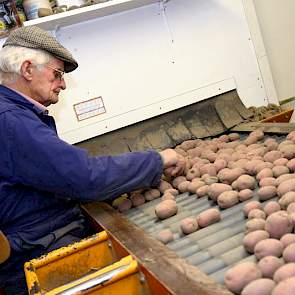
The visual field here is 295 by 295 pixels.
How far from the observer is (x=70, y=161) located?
4.48 ft

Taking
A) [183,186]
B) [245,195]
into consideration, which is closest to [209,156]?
[183,186]

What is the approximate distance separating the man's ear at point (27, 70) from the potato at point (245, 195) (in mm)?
899

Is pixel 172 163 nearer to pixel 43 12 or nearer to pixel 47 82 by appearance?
pixel 47 82

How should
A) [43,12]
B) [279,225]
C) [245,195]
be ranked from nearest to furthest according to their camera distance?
1. [279,225]
2. [245,195]
3. [43,12]

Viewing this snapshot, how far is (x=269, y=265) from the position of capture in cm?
85

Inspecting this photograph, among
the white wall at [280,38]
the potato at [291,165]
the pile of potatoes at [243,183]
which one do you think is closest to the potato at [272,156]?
the pile of potatoes at [243,183]

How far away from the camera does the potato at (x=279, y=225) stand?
0.98 meters

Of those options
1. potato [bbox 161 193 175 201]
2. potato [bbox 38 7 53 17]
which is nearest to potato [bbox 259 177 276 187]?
potato [bbox 161 193 175 201]

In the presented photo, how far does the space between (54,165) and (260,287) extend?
0.79 m

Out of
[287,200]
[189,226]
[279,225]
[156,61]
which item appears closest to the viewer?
[279,225]

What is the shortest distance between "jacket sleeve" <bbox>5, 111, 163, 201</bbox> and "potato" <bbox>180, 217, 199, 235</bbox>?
33 centimetres

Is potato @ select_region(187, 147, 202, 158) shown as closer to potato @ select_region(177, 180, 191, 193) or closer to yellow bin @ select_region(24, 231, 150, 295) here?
potato @ select_region(177, 180, 191, 193)

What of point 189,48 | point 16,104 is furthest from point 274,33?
point 16,104

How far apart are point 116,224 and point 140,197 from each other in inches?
11.0
